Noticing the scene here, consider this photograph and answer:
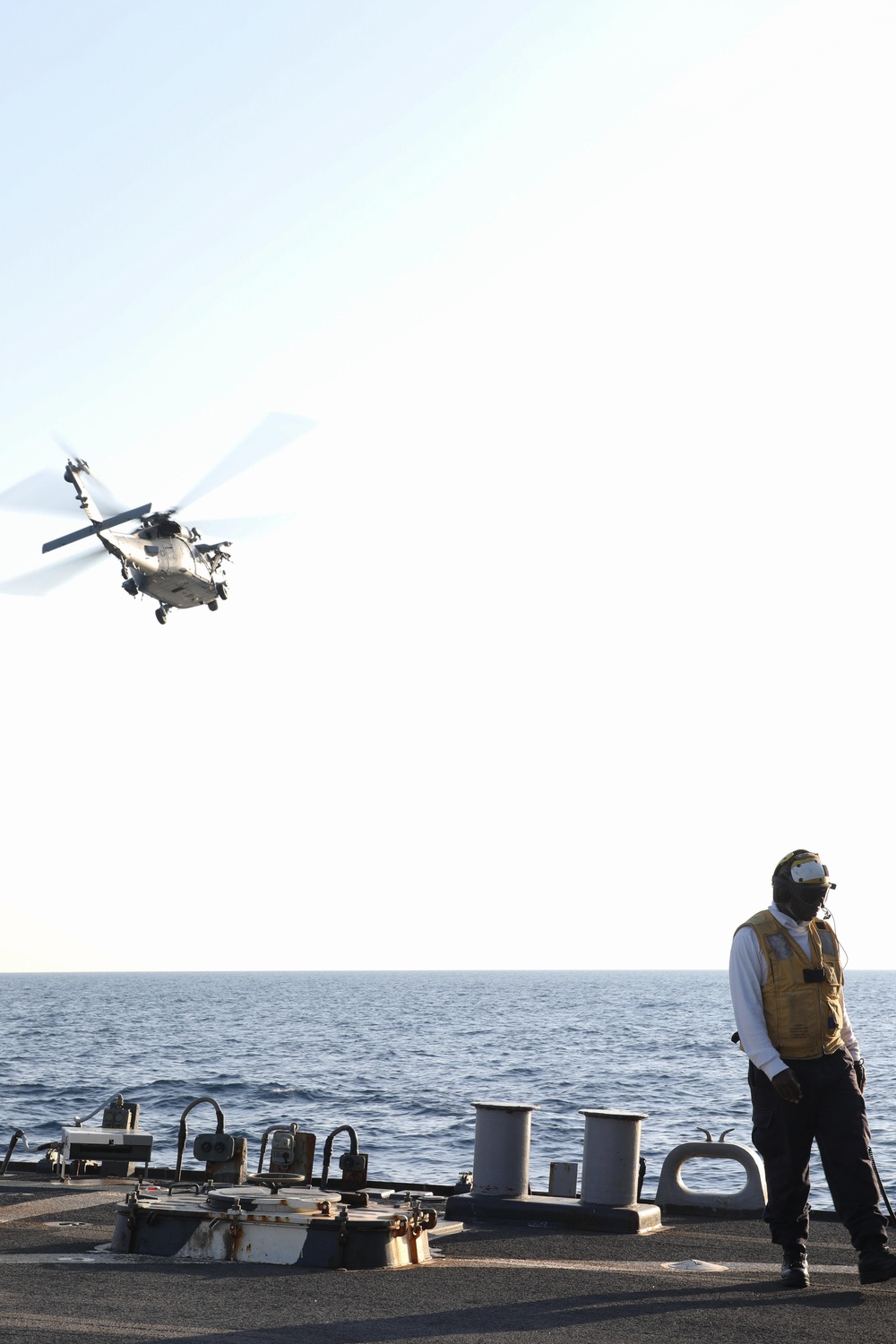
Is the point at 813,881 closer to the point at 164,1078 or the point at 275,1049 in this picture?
the point at 164,1078

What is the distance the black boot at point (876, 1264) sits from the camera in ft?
26.8

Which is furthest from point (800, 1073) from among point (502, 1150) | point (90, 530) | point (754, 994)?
point (90, 530)

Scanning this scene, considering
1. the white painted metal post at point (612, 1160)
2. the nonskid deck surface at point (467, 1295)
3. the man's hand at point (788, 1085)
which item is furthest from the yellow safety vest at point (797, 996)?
the white painted metal post at point (612, 1160)

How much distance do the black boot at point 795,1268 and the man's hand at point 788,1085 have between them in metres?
1.08

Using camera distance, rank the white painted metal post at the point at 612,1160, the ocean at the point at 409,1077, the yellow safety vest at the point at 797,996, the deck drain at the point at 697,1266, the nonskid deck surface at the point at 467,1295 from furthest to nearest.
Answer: the ocean at the point at 409,1077, the white painted metal post at the point at 612,1160, the deck drain at the point at 697,1266, the yellow safety vest at the point at 797,996, the nonskid deck surface at the point at 467,1295

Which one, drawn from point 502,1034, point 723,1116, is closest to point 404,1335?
point 723,1116

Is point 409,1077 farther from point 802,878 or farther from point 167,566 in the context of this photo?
point 802,878

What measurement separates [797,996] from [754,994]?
0.26 metres

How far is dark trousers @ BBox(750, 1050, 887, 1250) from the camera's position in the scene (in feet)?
27.4

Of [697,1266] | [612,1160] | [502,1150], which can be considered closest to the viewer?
[697,1266]

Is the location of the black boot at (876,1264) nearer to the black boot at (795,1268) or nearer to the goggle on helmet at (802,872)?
the black boot at (795,1268)

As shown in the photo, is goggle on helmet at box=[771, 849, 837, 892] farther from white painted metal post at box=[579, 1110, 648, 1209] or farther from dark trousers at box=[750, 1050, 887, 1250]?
white painted metal post at box=[579, 1110, 648, 1209]

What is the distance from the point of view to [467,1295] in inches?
329

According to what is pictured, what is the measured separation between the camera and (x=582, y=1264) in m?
9.69
